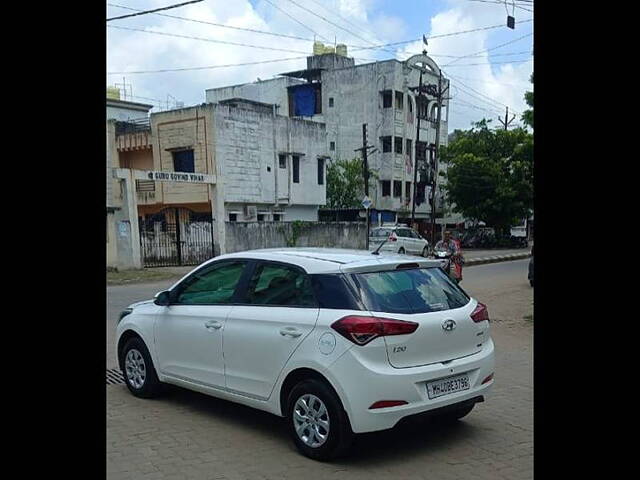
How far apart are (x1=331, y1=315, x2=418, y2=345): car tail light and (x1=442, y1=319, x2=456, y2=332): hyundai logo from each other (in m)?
0.31

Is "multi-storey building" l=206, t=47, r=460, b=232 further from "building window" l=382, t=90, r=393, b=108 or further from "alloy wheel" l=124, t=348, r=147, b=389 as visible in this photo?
"alloy wheel" l=124, t=348, r=147, b=389

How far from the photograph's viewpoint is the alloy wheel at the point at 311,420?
4570 mm

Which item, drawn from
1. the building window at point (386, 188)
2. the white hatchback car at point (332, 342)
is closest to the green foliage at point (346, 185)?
the building window at point (386, 188)

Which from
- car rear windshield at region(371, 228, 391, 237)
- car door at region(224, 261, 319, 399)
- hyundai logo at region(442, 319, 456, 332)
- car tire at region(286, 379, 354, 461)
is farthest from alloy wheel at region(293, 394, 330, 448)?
car rear windshield at region(371, 228, 391, 237)

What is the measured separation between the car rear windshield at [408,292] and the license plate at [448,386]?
1.77ft

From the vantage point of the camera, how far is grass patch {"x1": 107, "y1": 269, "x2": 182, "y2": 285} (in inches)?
762

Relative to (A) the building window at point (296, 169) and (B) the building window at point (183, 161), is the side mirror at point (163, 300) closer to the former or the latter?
(B) the building window at point (183, 161)

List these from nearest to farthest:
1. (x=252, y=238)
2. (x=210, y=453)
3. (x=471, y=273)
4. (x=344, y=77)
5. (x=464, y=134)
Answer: (x=210, y=453) < (x=471, y=273) < (x=252, y=238) < (x=464, y=134) < (x=344, y=77)

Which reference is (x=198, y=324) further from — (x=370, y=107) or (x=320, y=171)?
(x=370, y=107)

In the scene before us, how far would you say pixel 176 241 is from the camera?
24.2 m

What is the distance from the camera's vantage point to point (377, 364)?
439 centimetres
